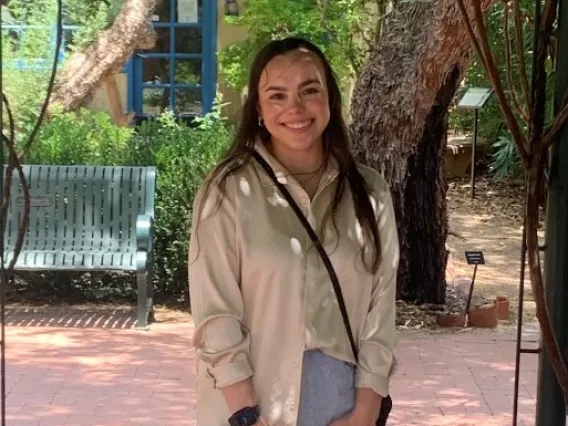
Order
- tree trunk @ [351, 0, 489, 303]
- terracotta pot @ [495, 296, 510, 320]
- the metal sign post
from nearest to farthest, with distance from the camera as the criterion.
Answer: tree trunk @ [351, 0, 489, 303], terracotta pot @ [495, 296, 510, 320], the metal sign post

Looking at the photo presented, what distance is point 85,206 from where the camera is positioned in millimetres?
7410

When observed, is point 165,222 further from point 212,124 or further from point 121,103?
point 121,103

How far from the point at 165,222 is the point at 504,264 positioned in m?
4.05

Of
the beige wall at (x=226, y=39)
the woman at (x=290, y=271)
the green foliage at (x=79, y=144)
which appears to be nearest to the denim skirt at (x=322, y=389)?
the woman at (x=290, y=271)

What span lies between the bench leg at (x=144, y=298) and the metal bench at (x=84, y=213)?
0.05ft

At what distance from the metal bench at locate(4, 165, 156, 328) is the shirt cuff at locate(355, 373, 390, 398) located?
499 cm

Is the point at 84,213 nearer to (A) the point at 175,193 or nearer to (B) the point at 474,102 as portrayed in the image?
(A) the point at 175,193

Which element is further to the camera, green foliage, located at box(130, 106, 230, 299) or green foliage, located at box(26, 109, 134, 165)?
green foliage, located at box(26, 109, 134, 165)

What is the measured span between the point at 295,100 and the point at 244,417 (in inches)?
28.1

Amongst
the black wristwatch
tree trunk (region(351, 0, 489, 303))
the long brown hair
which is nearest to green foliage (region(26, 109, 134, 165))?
tree trunk (region(351, 0, 489, 303))

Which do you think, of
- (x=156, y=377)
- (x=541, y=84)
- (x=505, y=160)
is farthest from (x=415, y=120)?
(x=505, y=160)

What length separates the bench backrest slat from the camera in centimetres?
734

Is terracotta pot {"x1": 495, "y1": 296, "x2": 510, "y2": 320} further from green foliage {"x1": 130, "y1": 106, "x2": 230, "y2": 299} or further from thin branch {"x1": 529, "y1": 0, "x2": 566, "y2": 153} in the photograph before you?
thin branch {"x1": 529, "y1": 0, "x2": 566, "y2": 153}

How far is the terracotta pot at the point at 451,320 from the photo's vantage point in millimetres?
7383
